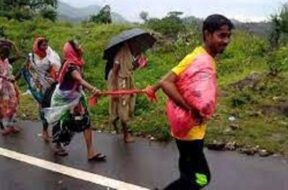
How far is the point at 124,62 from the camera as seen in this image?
877 cm

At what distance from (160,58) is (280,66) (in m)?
3.55

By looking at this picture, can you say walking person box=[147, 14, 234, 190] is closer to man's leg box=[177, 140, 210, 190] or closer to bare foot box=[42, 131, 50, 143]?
man's leg box=[177, 140, 210, 190]

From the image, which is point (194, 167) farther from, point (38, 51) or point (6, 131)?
point (6, 131)

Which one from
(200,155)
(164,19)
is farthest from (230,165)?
(164,19)

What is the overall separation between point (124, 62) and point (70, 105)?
1053 millimetres

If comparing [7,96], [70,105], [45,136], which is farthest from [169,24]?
[70,105]

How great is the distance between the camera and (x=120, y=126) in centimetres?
962

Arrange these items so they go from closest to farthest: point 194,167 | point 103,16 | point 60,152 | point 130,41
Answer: point 194,167
point 60,152
point 130,41
point 103,16

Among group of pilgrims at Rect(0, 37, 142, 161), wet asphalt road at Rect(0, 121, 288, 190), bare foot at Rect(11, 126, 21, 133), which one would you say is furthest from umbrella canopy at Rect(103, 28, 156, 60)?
bare foot at Rect(11, 126, 21, 133)

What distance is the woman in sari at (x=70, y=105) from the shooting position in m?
7.89

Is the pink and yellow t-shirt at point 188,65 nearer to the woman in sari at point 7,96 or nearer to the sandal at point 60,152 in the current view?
the sandal at point 60,152

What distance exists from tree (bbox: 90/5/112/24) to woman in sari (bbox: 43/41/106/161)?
40.9 ft

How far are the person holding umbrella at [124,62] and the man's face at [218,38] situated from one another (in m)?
3.58

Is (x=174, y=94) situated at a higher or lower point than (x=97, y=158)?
higher
